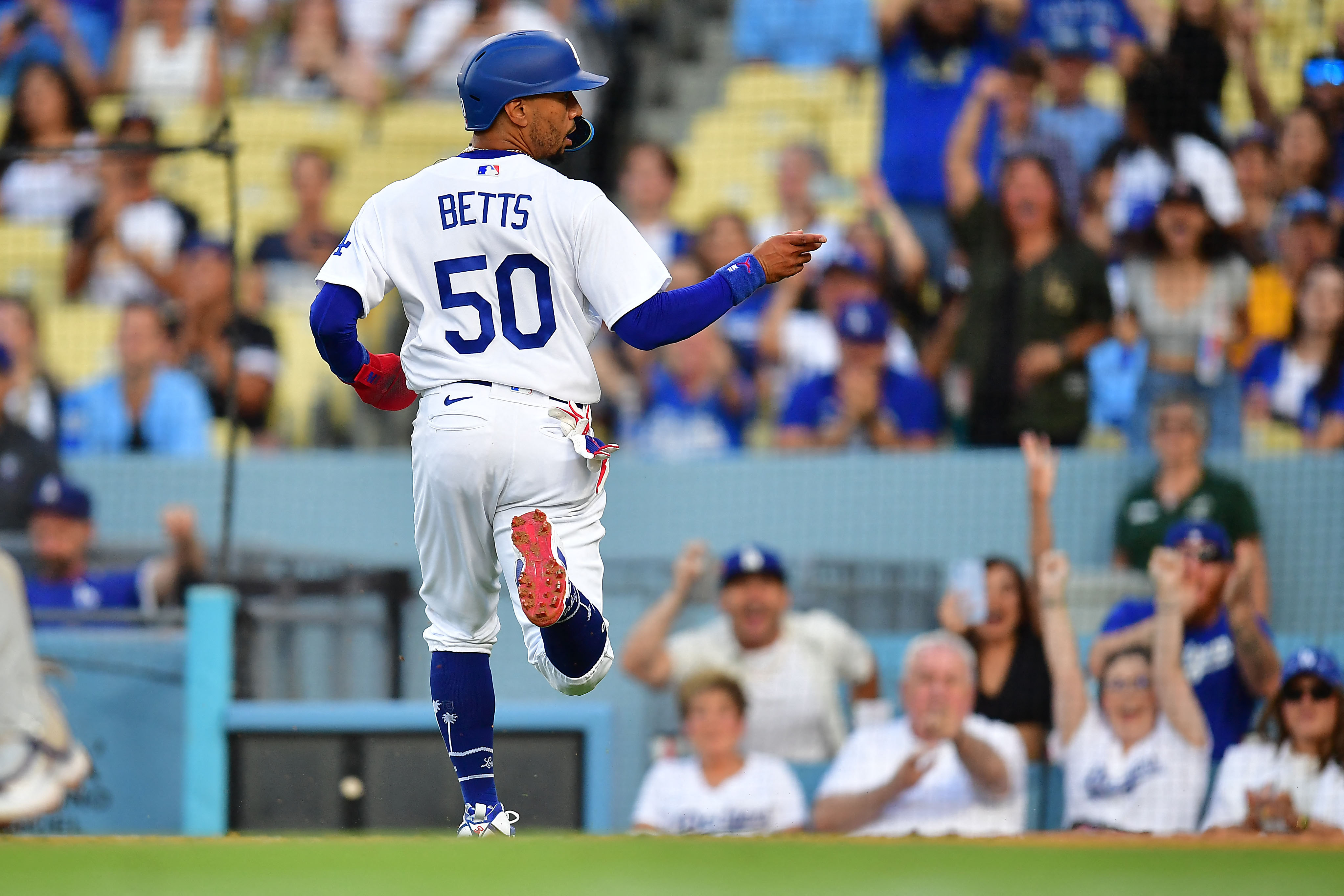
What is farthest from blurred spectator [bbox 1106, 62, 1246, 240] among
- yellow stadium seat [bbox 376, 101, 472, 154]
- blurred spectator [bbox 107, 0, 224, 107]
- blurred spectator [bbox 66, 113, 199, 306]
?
blurred spectator [bbox 107, 0, 224, 107]

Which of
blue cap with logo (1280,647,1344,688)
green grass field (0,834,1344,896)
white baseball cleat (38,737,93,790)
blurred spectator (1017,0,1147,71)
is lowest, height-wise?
white baseball cleat (38,737,93,790)

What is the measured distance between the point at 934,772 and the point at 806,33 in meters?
4.63

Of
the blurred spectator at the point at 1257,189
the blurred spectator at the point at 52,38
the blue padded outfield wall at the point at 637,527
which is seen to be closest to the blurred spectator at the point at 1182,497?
the blue padded outfield wall at the point at 637,527

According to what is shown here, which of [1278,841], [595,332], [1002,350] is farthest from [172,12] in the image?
[1278,841]

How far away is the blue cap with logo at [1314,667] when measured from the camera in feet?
21.6

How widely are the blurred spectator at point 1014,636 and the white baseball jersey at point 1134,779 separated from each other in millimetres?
168

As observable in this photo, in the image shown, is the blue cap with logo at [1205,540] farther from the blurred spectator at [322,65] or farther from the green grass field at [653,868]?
the blurred spectator at [322,65]

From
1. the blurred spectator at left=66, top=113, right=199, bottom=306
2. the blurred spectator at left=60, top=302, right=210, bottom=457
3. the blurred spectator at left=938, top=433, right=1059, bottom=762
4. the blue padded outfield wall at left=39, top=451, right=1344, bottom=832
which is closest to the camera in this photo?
the blurred spectator at left=938, top=433, right=1059, bottom=762

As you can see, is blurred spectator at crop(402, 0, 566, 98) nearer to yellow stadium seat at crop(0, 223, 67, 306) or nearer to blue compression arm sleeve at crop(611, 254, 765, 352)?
yellow stadium seat at crop(0, 223, 67, 306)

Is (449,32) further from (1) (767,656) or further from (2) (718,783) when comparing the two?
(2) (718,783)

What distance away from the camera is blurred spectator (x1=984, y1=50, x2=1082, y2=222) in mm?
8297

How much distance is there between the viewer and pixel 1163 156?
27.6 ft

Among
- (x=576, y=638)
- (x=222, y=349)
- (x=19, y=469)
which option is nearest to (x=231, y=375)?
(x=222, y=349)

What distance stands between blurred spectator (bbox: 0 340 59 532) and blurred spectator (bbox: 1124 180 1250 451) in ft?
16.2
